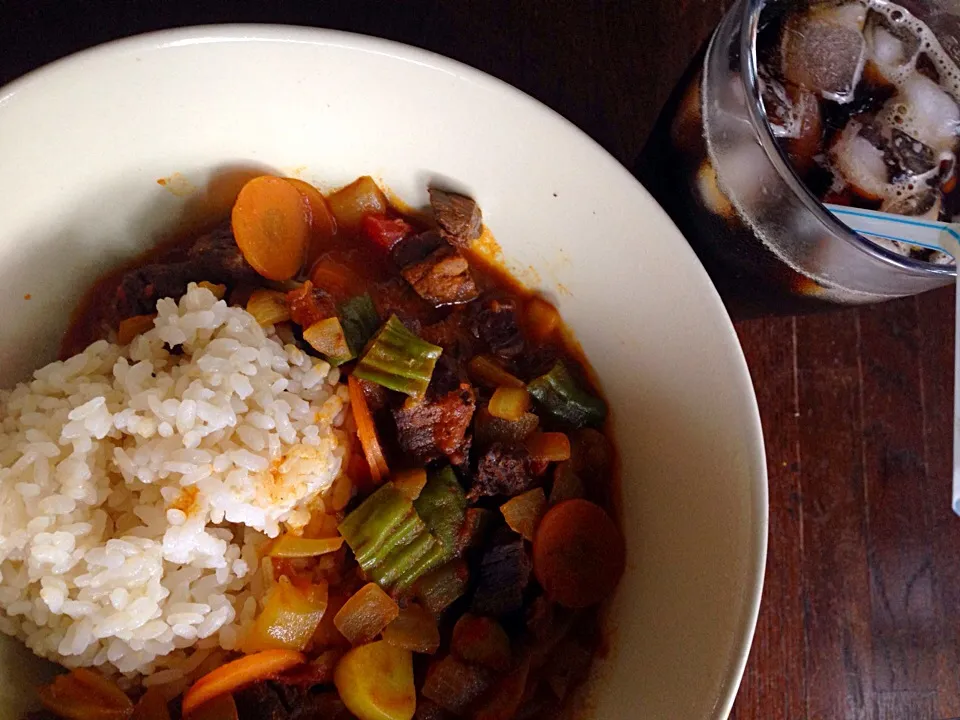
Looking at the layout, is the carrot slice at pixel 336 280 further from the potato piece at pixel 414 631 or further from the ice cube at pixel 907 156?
the ice cube at pixel 907 156

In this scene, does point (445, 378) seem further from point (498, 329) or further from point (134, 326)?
point (134, 326)

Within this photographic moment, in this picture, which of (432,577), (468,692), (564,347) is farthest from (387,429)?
(468,692)

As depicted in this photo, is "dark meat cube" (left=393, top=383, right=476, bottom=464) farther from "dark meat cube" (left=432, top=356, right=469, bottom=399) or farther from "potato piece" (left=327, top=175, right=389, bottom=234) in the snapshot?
"potato piece" (left=327, top=175, right=389, bottom=234)

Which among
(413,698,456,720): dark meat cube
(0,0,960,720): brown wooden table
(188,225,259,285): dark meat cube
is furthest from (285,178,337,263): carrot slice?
(413,698,456,720): dark meat cube

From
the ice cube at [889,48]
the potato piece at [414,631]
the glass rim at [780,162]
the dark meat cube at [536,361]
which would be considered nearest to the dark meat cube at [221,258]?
the dark meat cube at [536,361]

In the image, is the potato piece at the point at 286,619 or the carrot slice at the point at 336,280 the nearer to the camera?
the potato piece at the point at 286,619

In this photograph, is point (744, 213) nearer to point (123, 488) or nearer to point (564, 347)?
point (564, 347)
